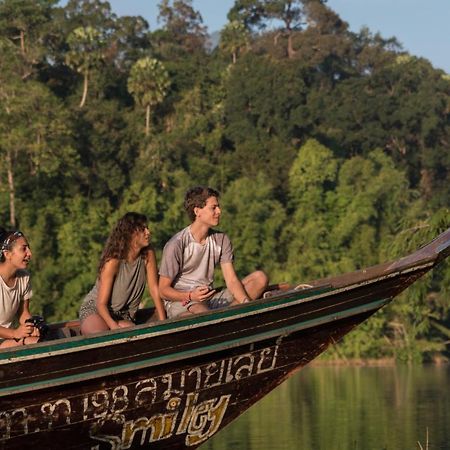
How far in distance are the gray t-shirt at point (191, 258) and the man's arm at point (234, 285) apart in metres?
0.13

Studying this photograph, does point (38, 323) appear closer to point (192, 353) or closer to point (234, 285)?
point (192, 353)

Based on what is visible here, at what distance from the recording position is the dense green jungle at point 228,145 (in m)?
35.1

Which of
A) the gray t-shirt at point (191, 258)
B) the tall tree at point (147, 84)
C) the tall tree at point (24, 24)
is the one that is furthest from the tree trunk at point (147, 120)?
the gray t-shirt at point (191, 258)

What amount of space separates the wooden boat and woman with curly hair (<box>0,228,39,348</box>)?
1.07 feet

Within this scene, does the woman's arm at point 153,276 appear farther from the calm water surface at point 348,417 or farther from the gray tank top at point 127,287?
the calm water surface at point 348,417

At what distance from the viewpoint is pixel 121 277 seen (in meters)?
8.41

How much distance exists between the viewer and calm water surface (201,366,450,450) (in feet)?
41.2

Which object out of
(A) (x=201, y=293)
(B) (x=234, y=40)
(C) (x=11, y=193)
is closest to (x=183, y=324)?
(A) (x=201, y=293)

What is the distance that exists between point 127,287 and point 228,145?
3440 centimetres

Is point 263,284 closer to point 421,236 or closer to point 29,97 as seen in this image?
point 421,236

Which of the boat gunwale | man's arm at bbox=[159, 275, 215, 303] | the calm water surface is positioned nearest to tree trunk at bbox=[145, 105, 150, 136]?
the calm water surface

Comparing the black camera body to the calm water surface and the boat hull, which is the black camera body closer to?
the boat hull

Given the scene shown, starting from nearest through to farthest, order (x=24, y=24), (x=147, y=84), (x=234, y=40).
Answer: (x=147, y=84) < (x=24, y=24) < (x=234, y=40)

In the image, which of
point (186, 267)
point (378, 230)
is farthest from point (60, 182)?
point (186, 267)
